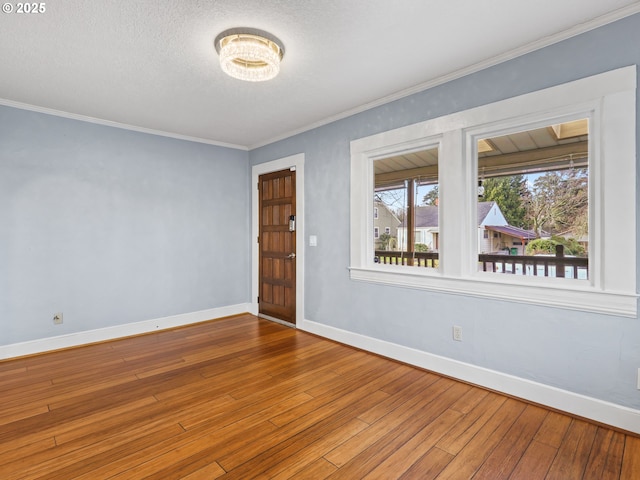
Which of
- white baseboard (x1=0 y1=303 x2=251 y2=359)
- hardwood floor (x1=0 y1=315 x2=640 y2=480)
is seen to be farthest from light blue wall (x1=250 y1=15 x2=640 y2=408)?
white baseboard (x1=0 y1=303 x2=251 y2=359)

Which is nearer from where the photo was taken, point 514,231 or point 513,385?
point 513,385

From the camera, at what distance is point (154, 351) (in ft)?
11.9

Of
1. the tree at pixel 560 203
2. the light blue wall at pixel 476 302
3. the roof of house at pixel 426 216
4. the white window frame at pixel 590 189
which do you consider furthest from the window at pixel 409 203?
the tree at pixel 560 203

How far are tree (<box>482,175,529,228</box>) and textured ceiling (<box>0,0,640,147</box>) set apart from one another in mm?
942

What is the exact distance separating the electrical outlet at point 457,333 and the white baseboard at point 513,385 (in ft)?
0.63

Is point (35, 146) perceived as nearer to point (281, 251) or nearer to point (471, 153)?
point (281, 251)

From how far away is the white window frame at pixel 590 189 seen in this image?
2066 mm

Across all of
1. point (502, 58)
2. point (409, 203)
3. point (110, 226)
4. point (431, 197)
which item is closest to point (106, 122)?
point (110, 226)

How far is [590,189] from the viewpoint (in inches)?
88.9

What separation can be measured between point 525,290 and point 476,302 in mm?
384

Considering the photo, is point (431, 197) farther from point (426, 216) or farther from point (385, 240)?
point (385, 240)

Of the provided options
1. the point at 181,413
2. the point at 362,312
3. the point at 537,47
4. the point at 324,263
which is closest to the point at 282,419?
the point at 181,413

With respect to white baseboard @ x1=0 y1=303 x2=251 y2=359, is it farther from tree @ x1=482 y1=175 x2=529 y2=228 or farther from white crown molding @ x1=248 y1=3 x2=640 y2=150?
tree @ x1=482 y1=175 x2=529 y2=228

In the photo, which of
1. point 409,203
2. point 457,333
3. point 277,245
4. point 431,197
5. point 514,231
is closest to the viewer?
point 514,231
